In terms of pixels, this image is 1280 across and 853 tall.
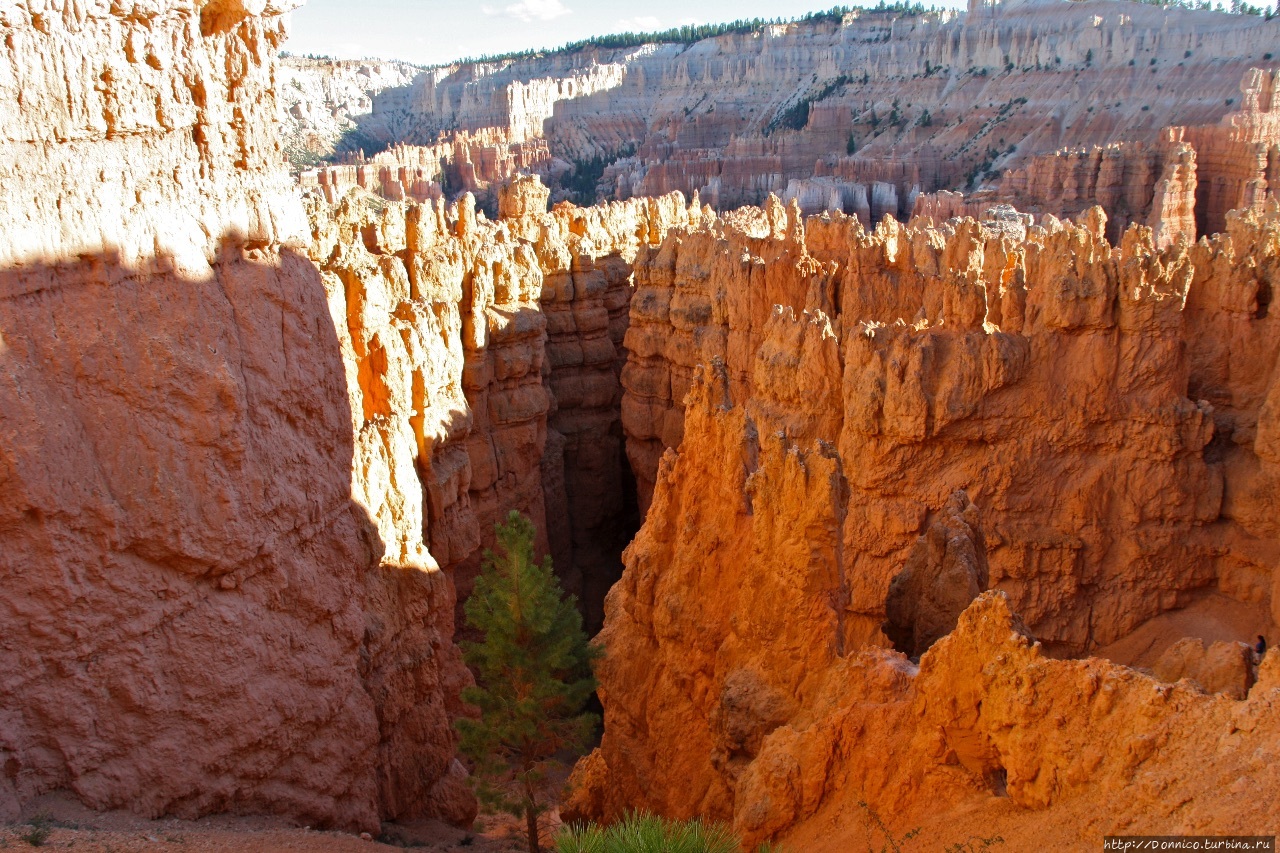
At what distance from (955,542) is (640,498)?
13.7 m

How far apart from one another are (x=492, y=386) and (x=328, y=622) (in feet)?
31.1

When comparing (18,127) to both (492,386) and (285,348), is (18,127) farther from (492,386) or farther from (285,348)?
(492,386)

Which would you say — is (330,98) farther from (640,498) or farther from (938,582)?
(938,582)

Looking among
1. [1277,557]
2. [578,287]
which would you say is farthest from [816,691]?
[578,287]

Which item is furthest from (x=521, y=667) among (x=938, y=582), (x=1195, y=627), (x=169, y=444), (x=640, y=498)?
(x=640, y=498)

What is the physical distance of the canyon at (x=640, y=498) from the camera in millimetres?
6859

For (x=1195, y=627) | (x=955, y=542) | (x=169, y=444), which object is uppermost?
(x=169, y=444)

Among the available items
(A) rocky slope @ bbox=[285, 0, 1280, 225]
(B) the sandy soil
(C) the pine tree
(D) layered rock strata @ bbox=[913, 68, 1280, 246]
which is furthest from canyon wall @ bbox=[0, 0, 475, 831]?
(A) rocky slope @ bbox=[285, 0, 1280, 225]

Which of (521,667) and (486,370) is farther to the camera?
(486,370)

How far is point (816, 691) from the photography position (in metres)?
8.27

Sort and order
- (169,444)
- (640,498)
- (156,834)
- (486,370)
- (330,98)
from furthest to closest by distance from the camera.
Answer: (330,98) → (640,498) → (486,370) → (169,444) → (156,834)

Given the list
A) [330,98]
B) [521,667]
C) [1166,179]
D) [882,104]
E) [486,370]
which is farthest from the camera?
[330,98]

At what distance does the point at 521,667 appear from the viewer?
922 cm

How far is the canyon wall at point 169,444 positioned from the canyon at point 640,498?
27 mm
